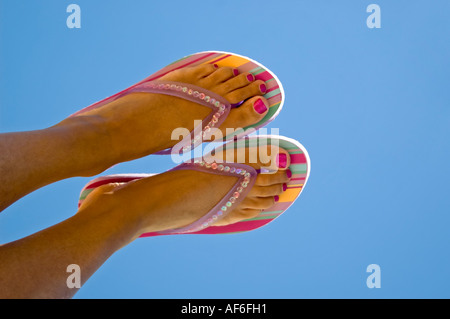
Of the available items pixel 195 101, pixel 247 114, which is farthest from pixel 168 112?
pixel 247 114

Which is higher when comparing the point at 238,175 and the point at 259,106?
the point at 259,106

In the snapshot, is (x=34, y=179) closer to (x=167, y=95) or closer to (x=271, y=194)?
(x=167, y=95)

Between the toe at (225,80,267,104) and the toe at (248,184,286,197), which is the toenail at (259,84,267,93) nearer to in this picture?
the toe at (225,80,267,104)

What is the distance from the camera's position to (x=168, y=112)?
116 cm

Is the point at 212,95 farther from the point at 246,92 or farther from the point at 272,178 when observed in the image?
the point at 272,178

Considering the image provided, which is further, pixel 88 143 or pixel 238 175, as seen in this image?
pixel 238 175

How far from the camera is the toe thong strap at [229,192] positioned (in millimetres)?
1208

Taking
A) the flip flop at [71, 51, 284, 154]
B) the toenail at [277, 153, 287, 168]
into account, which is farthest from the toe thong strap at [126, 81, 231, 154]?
the toenail at [277, 153, 287, 168]

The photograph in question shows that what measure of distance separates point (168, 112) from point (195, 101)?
3.0 inches

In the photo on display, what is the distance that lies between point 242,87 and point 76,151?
0.48 meters

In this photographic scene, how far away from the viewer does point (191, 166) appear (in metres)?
1.20

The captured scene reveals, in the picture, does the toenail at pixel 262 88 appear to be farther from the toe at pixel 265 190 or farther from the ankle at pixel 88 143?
the ankle at pixel 88 143

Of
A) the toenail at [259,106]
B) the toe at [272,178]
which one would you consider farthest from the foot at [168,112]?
→ the toe at [272,178]

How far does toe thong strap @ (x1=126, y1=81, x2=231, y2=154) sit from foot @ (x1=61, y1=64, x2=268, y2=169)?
0.5 inches
